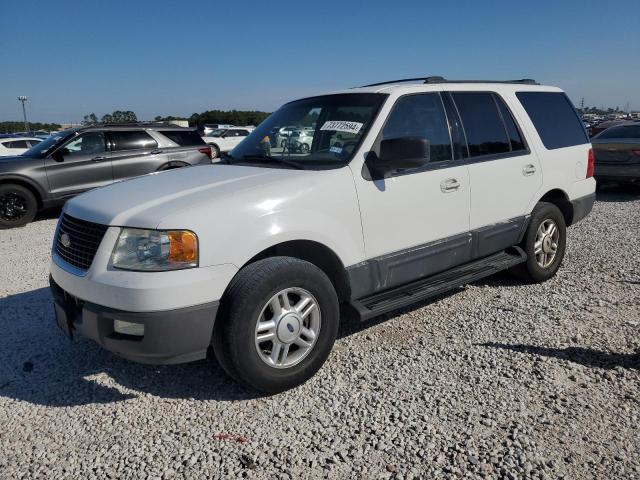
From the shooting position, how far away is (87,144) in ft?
30.7

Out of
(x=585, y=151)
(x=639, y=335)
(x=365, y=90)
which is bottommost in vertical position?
(x=639, y=335)

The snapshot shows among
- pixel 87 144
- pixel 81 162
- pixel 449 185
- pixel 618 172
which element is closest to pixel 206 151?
pixel 87 144

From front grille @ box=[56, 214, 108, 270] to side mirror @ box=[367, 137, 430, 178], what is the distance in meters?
1.77

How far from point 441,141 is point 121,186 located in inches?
94.9

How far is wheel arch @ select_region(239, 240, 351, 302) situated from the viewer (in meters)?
3.22

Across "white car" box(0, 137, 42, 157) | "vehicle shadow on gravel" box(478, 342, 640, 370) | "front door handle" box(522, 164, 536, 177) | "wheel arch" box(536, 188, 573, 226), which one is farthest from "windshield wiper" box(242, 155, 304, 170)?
"white car" box(0, 137, 42, 157)

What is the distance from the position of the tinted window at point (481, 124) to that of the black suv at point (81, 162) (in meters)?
6.79

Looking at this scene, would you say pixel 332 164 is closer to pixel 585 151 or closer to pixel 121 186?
pixel 121 186

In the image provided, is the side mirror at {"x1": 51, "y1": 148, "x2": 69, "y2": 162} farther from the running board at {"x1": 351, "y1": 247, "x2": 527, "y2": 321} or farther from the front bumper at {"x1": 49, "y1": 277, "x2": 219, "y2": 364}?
the running board at {"x1": 351, "y1": 247, "x2": 527, "y2": 321}

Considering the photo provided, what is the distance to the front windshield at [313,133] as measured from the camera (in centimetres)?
356


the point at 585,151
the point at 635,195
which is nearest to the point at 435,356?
the point at 585,151

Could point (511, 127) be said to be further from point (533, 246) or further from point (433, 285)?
point (433, 285)

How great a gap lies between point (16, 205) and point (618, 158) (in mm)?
11288

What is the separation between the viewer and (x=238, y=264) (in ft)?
9.44
